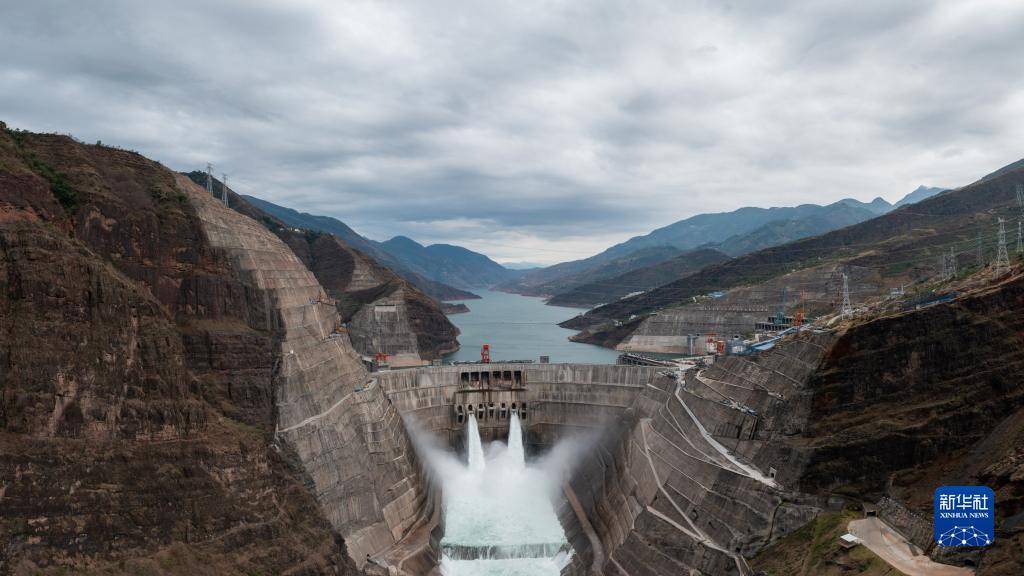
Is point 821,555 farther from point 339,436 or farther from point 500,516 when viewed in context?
point 339,436

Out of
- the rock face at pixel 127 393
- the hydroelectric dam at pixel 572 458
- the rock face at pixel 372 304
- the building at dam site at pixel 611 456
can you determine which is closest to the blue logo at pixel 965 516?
the building at dam site at pixel 611 456

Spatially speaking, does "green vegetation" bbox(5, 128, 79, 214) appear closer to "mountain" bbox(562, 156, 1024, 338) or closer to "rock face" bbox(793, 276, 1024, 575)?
"rock face" bbox(793, 276, 1024, 575)

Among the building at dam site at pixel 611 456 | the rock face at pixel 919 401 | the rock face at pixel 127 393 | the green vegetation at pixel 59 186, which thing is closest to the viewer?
the rock face at pixel 127 393

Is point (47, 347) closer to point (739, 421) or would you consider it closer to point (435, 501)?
point (435, 501)

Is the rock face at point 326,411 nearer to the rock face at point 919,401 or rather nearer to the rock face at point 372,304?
the rock face at point 919,401

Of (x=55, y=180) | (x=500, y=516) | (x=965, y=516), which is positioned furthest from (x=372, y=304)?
(x=965, y=516)

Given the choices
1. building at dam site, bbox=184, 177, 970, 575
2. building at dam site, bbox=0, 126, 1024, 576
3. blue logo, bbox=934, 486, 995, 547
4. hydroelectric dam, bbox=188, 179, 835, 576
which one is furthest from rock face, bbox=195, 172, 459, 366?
blue logo, bbox=934, 486, 995, 547
